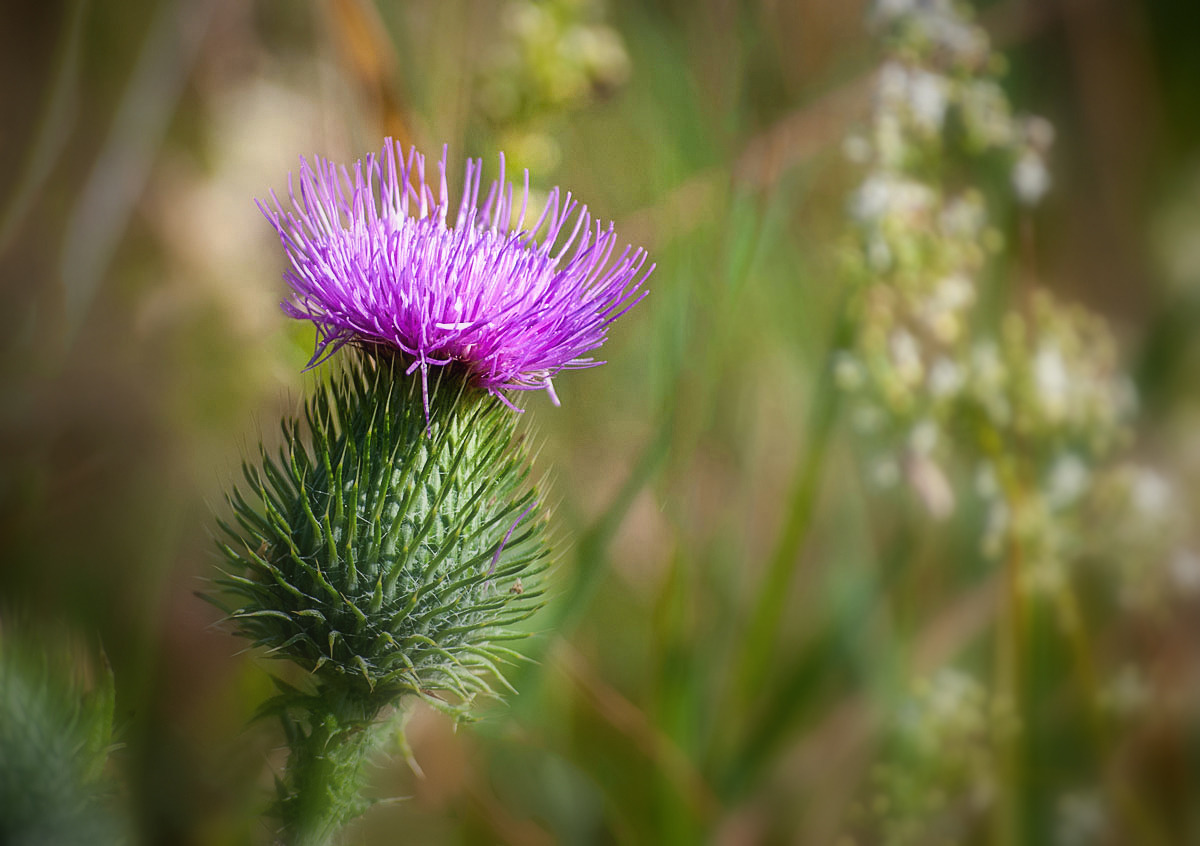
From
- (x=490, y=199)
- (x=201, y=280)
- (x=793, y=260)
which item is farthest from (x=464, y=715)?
(x=793, y=260)

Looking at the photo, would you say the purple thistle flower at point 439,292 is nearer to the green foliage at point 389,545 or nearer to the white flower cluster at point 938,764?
the green foliage at point 389,545

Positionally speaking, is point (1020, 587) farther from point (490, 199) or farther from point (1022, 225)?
point (490, 199)

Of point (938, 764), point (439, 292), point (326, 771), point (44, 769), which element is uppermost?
point (938, 764)

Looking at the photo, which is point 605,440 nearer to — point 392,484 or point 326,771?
point 392,484

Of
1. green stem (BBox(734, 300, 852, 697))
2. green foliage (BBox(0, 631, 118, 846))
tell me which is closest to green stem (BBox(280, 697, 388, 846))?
green foliage (BBox(0, 631, 118, 846))

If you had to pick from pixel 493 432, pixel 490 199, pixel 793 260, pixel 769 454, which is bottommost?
pixel 493 432

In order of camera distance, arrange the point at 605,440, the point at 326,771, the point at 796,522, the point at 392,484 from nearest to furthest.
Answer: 1. the point at 326,771
2. the point at 392,484
3. the point at 796,522
4. the point at 605,440

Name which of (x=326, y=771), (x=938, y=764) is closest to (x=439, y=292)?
(x=326, y=771)

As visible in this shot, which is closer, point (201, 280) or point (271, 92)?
point (201, 280)
